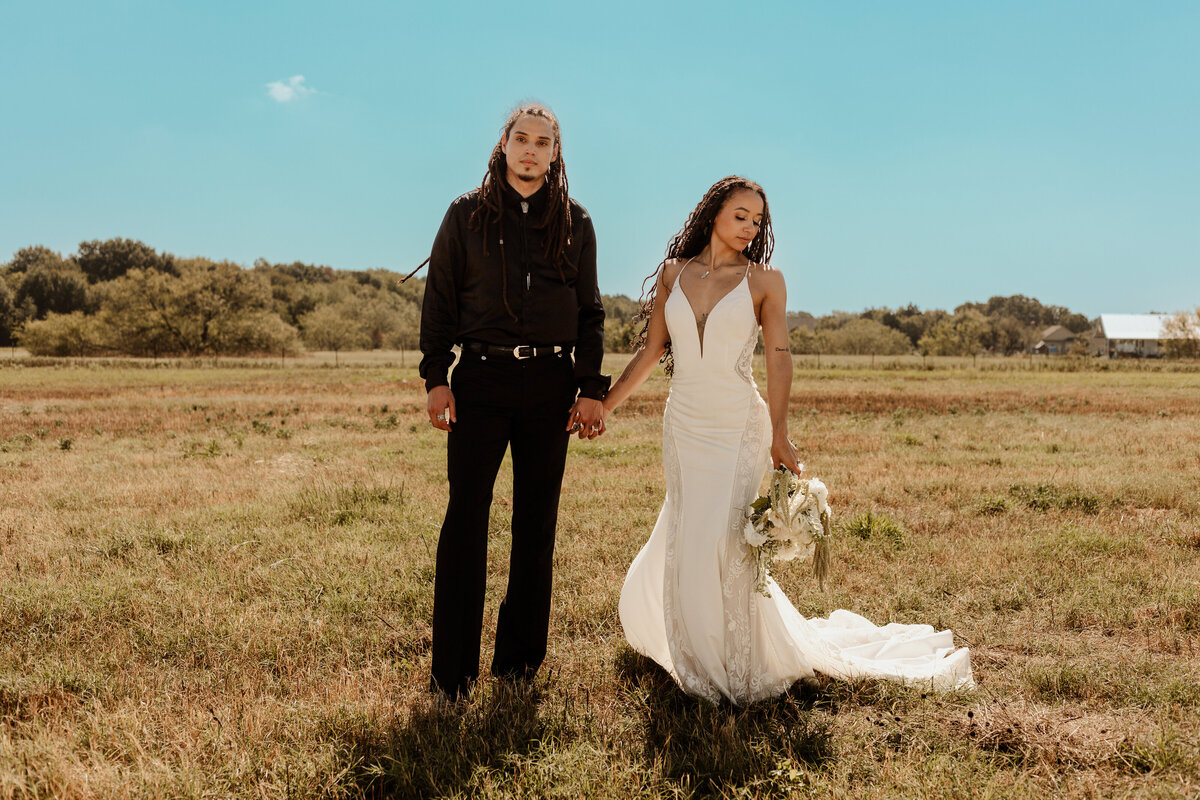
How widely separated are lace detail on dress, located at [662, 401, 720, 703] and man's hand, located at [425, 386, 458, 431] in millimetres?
1103

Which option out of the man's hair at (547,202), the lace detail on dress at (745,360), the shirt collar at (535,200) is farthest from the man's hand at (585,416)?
the shirt collar at (535,200)

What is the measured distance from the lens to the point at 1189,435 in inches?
535

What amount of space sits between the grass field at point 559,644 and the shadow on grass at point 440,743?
1cm

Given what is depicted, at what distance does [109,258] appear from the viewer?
98438 millimetres

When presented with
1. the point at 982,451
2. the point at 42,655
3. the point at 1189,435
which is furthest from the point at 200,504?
the point at 1189,435

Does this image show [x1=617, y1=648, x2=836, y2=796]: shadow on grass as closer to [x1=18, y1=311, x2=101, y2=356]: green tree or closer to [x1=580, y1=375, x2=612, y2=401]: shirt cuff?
[x1=580, y1=375, x2=612, y2=401]: shirt cuff

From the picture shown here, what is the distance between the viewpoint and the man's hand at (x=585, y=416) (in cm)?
378

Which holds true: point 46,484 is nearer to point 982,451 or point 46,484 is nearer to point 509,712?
point 509,712

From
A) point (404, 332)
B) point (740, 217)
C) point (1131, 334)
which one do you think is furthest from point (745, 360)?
point (1131, 334)

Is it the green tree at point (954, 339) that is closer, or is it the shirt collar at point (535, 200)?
the shirt collar at point (535, 200)

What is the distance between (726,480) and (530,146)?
1945mm

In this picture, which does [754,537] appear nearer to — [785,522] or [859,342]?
[785,522]

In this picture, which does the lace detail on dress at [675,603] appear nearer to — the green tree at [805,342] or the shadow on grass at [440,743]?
the shadow on grass at [440,743]

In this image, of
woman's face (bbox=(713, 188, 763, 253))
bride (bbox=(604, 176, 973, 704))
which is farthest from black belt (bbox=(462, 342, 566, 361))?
woman's face (bbox=(713, 188, 763, 253))
